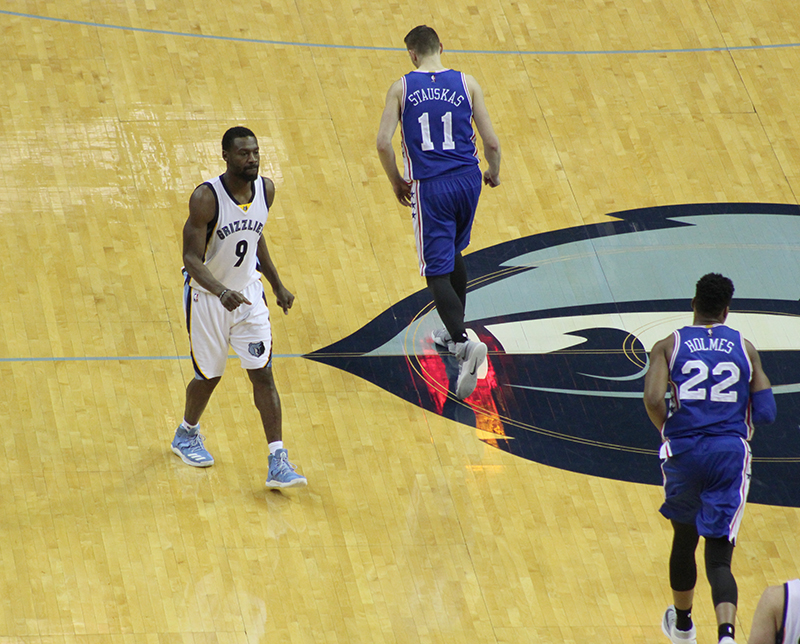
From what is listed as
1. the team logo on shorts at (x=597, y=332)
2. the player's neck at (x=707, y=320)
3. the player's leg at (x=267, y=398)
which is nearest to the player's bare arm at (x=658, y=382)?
the player's neck at (x=707, y=320)

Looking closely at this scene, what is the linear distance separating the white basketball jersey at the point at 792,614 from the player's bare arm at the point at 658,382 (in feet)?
3.60

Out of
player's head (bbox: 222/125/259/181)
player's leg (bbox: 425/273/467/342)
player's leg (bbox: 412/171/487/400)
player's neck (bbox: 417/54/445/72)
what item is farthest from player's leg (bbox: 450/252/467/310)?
player's head (bbox: 222/125/259/181)

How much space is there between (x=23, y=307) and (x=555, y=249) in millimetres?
3058

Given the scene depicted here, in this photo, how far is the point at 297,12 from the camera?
27.8 ft

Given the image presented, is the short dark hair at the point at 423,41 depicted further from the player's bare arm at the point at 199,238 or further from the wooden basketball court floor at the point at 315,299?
the player's bare arm at the point at 199,238

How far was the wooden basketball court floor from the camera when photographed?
475cm

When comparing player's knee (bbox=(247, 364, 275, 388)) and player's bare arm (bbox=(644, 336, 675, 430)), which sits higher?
player's knee (bbox=(247, 364, 275, 388))

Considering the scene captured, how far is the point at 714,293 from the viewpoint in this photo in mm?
4246

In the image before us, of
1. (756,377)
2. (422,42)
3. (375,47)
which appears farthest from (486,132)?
(375,47)

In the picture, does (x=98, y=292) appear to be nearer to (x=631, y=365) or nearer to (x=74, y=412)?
(x=74, y=412)

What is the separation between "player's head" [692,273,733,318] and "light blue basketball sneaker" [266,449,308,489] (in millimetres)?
1923

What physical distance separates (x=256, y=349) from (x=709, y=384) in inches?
77.4

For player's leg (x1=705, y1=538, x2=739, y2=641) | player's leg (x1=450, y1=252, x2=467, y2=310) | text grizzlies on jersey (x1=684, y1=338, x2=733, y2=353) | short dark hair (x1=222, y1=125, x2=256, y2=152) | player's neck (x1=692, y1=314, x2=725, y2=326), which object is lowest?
player's leg (x1=705, y1=538, x2=739, y2=641)

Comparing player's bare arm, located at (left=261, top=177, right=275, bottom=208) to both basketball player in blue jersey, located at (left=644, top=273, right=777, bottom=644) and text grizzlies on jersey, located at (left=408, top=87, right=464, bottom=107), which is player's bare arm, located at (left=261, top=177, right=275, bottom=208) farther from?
basketball player in blue jersey, located at (left=644, top=273, right=777, bottom=644)
